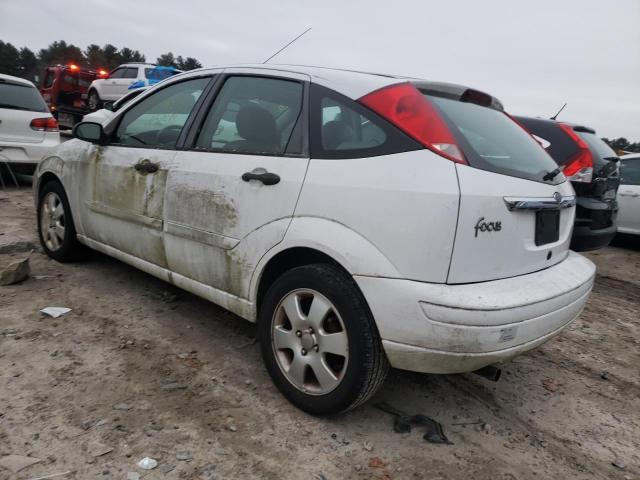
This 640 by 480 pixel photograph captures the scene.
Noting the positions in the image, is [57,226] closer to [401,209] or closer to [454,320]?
[401,209]

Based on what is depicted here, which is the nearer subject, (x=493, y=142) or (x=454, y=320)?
(x=454, y=320)

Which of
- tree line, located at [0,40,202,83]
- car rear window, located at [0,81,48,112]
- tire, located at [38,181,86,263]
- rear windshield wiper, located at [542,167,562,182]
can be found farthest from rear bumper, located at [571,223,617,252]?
tree line, located at [0,40,202,83]

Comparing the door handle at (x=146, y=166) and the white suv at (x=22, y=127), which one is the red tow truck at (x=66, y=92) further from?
the door handle at (x=146, y=166)

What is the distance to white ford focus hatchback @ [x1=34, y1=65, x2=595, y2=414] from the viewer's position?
78.7 inches

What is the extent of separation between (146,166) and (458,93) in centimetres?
196

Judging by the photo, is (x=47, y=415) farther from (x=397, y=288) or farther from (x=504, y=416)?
(x=504, y=416)

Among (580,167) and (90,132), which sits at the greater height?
(90,132)

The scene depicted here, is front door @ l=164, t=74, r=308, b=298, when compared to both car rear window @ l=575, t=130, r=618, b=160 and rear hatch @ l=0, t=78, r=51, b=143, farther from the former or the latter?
rear hatch @ l=0, t=78, r=51, b=143

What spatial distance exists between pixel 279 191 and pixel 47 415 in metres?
1.51

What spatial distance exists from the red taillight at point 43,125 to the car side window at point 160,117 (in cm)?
451

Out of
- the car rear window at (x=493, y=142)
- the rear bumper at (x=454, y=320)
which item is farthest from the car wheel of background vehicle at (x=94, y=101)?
the rear bumper at (x=454, y=320)

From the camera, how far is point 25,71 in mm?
62156

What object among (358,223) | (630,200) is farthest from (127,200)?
(630,200)

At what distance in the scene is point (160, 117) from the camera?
11.1ft
